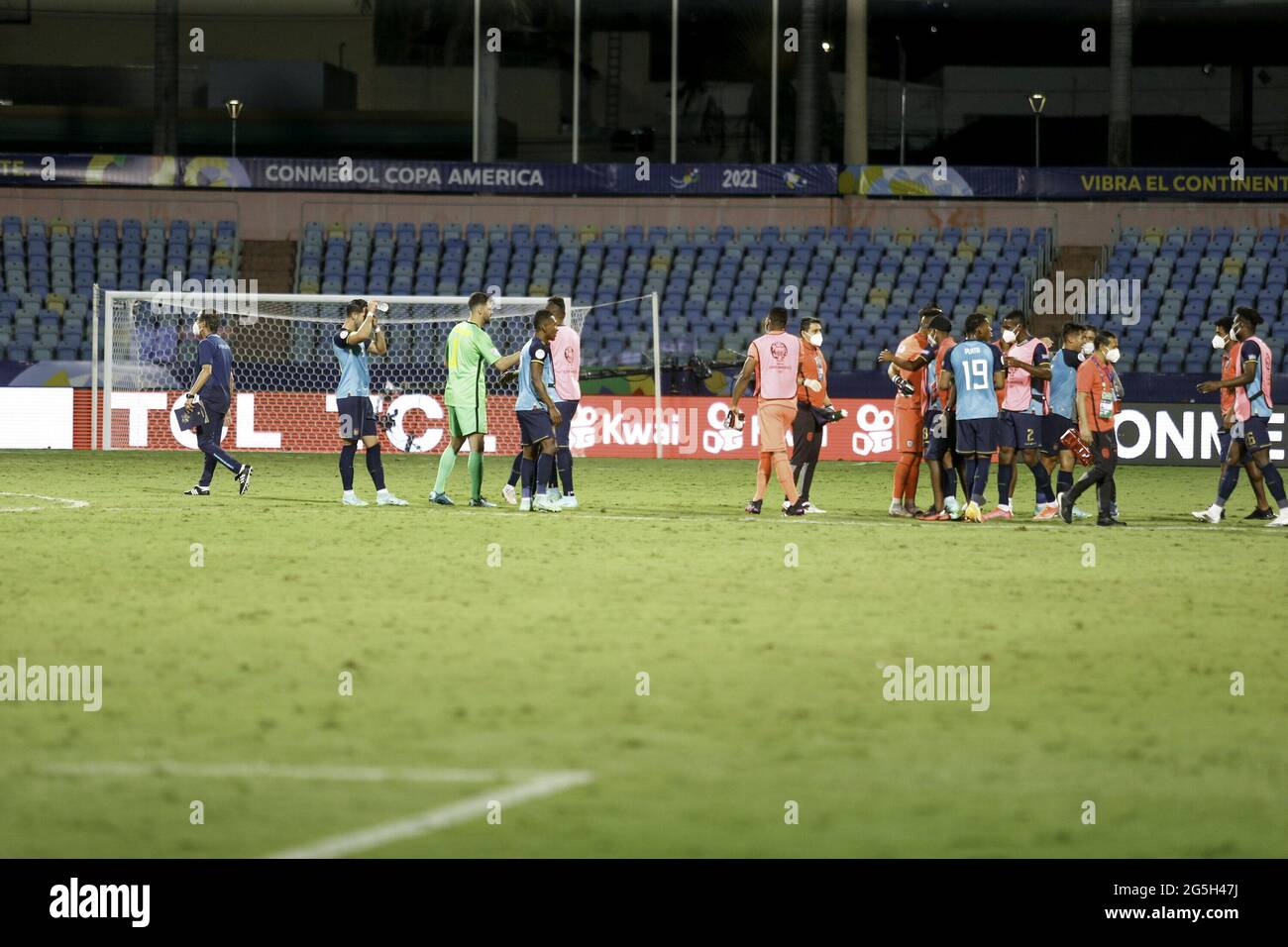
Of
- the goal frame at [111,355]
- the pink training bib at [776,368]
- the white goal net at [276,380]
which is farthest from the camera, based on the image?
the white goal net at [276,380]

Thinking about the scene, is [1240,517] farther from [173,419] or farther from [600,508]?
[173,419]

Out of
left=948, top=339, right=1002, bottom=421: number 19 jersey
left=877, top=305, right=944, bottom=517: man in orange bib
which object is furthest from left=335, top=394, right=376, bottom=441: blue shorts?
left=948, top=339, right=1002, bottom=421: number 19 jersey

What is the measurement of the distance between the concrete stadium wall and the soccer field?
25.0m

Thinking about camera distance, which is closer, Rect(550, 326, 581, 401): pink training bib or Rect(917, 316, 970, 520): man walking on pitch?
Rect(917, 316, 970, 520): man walking on pitch

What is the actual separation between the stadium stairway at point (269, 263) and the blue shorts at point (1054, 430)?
79.5ft

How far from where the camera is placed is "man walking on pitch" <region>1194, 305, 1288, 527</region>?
1683 cm

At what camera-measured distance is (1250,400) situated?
16906mm

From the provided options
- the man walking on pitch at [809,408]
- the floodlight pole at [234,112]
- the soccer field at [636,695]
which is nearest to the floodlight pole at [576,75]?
the floodlight pole at [234,112]

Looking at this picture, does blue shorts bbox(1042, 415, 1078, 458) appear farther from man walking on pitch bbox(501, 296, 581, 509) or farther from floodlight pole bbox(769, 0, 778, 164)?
floodlight pole bbox(769, 0, 778, 164)

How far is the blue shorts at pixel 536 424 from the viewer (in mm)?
16984

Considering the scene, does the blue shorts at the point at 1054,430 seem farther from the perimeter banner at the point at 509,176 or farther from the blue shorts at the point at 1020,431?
the perimeter banner at the point at 509,176

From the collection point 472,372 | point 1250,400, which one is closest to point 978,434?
point 1250,400
